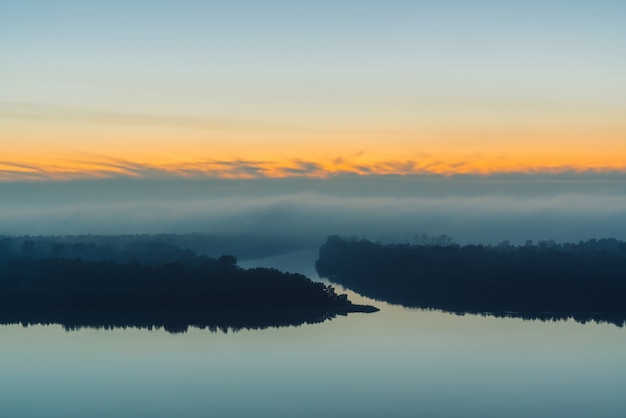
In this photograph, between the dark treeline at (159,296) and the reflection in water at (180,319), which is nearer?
the reflection in water at (180,319)

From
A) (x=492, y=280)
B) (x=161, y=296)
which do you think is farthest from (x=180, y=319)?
(x=492, y=280)

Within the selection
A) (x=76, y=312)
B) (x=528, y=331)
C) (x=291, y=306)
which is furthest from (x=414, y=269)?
(x=76, y=312)

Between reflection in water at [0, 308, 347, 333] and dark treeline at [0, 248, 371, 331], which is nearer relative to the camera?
reflection in water at [0, 308, 347, 333]

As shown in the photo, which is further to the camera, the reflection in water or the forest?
the forest

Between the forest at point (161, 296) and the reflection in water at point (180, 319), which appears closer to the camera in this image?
the reflection in water at point (180, 319)

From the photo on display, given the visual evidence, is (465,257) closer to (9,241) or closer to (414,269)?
(414,269)
